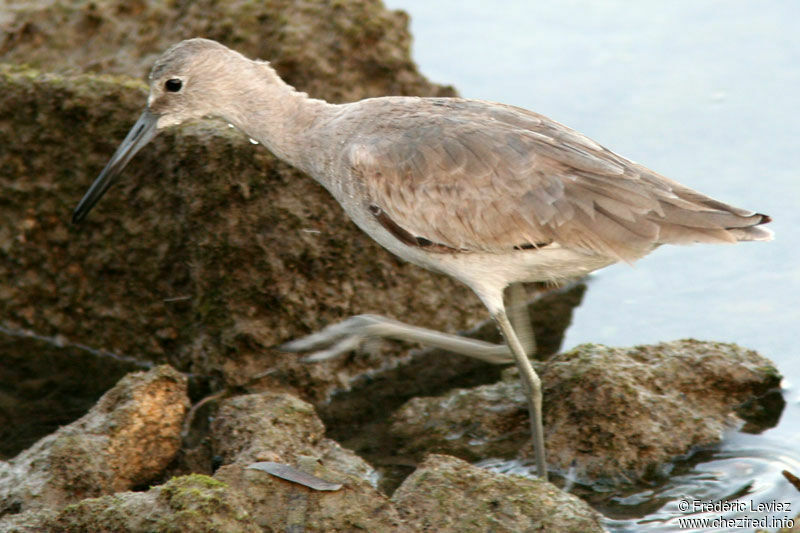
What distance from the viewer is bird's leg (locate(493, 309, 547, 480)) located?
5566mm

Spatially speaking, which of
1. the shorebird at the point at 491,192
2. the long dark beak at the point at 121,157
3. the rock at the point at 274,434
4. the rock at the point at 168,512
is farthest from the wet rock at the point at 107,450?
the shorebird at the point at 491,192

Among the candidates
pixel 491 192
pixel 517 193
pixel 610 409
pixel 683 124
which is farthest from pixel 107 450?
pixel 683 124

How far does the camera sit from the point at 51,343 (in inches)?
288

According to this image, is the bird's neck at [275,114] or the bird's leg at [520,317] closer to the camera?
the bird's neck at [275,114]

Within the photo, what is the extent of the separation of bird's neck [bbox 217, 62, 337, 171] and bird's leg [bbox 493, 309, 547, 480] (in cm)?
141

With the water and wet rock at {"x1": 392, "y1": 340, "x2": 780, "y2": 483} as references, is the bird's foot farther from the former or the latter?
the water

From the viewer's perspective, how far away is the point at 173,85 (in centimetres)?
608

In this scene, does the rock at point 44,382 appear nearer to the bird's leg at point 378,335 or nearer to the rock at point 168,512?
the bird's leg at point 378,335

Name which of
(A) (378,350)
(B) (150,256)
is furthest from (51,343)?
(A) (378,350)

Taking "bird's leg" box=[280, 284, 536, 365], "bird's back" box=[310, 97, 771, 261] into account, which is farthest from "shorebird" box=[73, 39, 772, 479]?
"bird's leg" box=[280, 284, 536, 365]

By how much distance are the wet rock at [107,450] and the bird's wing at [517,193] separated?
4.84 ft

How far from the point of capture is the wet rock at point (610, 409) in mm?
5559

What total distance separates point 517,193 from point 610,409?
3.86ft

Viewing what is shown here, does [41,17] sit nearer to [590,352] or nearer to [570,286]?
[570,286]
